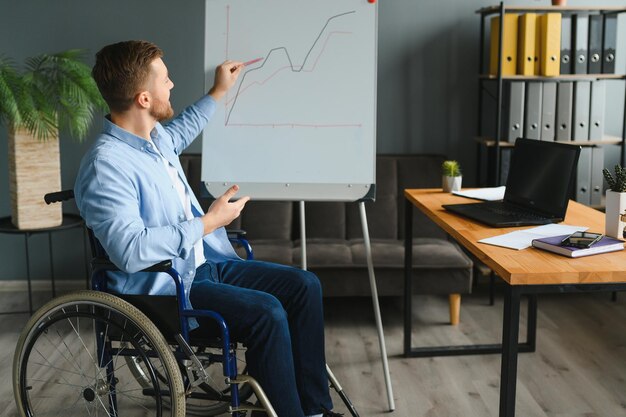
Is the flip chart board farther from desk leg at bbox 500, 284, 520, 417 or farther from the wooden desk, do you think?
desk leg at bbox 500, 284, 520, 417

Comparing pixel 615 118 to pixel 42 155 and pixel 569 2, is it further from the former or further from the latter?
pixel 42 155

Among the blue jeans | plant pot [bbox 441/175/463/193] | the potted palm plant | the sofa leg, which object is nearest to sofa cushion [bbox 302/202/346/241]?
the sofa leg

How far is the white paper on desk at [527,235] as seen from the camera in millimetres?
2131

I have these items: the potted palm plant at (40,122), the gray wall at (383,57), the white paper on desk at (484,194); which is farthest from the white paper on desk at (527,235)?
the potted palm plant at (40,122)

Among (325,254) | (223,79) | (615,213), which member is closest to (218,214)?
(223,79)

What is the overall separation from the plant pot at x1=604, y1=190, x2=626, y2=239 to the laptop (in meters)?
0.20

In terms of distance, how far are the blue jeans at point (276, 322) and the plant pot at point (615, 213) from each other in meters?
0.87

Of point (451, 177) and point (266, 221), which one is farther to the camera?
point (266, 221)

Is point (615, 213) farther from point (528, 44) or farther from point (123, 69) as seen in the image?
point (528, 44)

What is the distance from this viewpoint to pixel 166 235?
2.03 m

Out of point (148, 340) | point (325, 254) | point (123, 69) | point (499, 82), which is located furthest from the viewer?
point (499, 82)

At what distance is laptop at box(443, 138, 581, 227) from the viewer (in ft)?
7.91

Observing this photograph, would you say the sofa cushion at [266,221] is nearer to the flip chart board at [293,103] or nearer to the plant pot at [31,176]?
the plant pot at [31,176]

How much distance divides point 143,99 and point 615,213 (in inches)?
53.9
